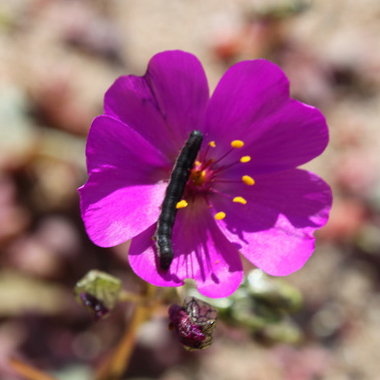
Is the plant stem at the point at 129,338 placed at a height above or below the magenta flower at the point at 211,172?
below

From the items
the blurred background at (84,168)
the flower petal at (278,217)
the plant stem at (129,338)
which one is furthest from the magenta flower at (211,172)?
the blurred background at (84,168)

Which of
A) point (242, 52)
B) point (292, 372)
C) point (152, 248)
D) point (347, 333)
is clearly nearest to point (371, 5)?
point (242, 52)

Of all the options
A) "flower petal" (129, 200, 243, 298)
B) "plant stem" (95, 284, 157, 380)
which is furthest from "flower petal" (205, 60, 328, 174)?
"plant stem" (95, 284, 157, 380)

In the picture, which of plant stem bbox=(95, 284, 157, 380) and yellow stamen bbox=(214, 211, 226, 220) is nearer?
yellow stamen bbox=(214, 211, 226, 220)

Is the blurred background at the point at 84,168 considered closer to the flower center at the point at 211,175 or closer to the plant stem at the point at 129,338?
the plant stem at the point at 129,338

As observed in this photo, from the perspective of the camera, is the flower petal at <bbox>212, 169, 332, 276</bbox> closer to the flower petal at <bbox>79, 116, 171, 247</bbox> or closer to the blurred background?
the flower petal at <bbox>79, 116, 171, 247</bbox>

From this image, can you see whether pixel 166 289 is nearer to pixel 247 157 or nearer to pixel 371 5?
pixel 247 157
